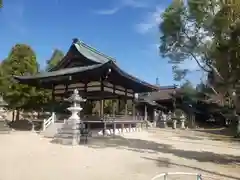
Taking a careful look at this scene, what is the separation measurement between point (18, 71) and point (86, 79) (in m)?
10.8

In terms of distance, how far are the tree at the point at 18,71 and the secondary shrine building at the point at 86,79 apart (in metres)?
3.69

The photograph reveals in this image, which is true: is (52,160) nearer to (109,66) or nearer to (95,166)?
(95,166)

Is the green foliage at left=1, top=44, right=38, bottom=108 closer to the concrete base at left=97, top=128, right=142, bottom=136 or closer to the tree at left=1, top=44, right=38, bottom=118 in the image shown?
the tree at left=1, top=44, right=38, bottom=118

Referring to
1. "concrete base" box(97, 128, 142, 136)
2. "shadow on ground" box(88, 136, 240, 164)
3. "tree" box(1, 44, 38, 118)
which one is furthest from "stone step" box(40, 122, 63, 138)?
"tree" box(1, 44, 38, 118)

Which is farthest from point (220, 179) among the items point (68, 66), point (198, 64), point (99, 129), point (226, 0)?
point (68, 66)

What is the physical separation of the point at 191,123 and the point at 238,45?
32.3 meters

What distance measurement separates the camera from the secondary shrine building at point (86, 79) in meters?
20.2

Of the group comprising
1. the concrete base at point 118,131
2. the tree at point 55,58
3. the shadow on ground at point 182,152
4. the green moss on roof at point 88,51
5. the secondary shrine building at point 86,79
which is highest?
the tree at point 55,58

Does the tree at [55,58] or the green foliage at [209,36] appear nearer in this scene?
the green foliage at [209,36]

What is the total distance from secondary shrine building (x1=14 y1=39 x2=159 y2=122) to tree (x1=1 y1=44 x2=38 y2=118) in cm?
369

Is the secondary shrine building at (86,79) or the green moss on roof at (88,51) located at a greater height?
the green moss on roof at (88,51)

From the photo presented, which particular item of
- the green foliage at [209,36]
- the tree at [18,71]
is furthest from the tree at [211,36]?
the tree at [18,71]

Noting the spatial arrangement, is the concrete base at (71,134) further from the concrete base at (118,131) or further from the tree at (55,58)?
the tree at (55,58)

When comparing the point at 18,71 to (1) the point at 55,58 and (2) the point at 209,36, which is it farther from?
(2) the point at 209,36
